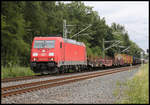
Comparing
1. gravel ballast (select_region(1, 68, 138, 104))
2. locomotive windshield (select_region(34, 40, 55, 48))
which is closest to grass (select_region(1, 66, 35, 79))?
locomotive windshield (select_region(34, 40, 55, 48))

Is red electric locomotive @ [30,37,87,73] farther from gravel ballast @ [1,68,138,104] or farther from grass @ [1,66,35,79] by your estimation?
gravel ballast @ [1,68,138,104]

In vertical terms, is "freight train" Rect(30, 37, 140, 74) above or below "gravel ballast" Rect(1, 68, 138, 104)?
above

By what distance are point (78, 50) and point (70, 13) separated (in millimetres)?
26787

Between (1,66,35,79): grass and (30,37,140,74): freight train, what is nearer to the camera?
(1,66,35,79): grass

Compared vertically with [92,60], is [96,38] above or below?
above

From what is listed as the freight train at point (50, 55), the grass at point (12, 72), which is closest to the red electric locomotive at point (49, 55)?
the freight train at point (50, 55)

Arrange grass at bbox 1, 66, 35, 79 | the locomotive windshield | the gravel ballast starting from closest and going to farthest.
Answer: the gravel ballast < grass at bbox 1, 66, 35, 79 < the locomotive windshield

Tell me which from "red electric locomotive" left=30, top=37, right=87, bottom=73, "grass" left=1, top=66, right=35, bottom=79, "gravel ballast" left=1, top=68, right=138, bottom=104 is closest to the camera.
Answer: "gravel ballast" left=1, top=68, right=138, bottom=104

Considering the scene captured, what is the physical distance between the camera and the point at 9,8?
4.66 meters

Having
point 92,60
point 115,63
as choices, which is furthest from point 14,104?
point 115,63

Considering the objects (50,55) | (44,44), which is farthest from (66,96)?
(44,44)

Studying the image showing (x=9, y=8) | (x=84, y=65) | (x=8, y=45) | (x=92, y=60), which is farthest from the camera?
A: (x=92, y=60)

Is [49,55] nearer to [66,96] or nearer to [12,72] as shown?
[12,72]

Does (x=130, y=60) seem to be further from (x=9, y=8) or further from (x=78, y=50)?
(x=9, y=8)
